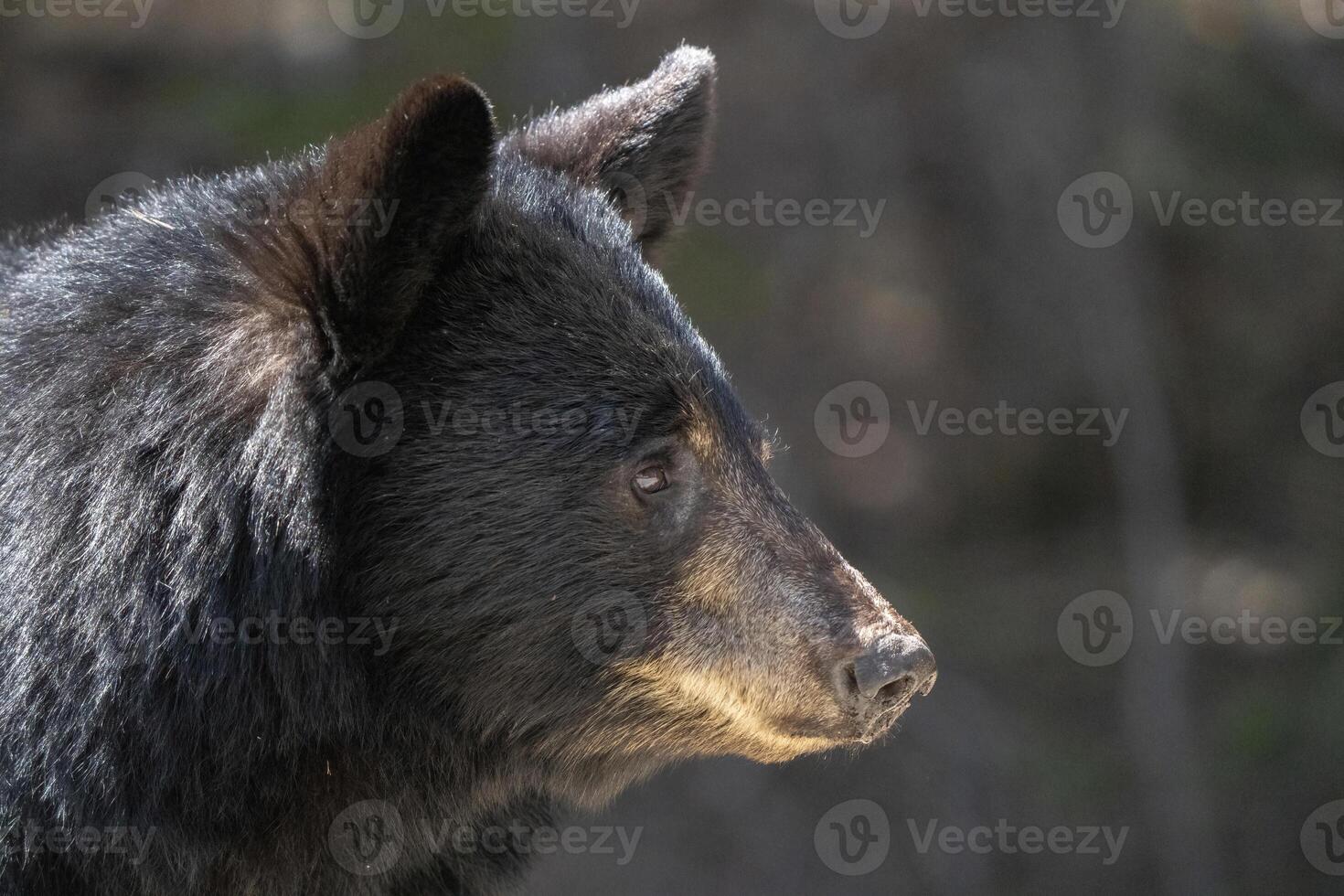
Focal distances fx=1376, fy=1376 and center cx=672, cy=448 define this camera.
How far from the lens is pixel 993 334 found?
29.5 ft

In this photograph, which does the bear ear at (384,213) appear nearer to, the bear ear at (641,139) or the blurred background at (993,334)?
the bear ear at (641,139)

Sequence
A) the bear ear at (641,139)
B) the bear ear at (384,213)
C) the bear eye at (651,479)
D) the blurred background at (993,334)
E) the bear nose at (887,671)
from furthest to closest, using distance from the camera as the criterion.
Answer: the blurred background at (993,334)
the bear ear at (641,139)
the bear eye at (651,479)
the bear nose at (887,671)
the bear ear at (384,213)

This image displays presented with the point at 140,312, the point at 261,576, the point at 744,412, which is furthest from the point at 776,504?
the point at 140,312

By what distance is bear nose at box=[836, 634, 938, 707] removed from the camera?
9.63 feet

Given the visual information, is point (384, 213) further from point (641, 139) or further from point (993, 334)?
point (993, 334)

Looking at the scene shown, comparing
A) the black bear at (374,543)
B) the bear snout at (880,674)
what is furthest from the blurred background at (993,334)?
the bear snout at (880,674)

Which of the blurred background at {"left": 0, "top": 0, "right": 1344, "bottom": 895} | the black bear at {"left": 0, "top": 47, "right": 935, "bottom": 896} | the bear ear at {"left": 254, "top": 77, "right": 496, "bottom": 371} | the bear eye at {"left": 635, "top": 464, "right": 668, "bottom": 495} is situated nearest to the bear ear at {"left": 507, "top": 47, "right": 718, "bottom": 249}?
the black bear at {"left": 0, "top": 47, "right": 935, "bottom": 896}

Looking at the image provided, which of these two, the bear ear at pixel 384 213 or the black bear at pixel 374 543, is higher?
the bear ear at pixel 384 213

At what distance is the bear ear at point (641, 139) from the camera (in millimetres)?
3688

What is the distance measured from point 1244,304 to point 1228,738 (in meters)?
2.64

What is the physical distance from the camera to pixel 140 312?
294 cm

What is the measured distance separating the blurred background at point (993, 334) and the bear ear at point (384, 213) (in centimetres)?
522

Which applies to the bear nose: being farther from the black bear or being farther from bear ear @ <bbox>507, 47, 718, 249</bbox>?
bear ear @ <bbox>507, 47, 718, 249</bbox>

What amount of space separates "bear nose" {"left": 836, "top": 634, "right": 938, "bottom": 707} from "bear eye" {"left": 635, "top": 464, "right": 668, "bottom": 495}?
56 centimetres
